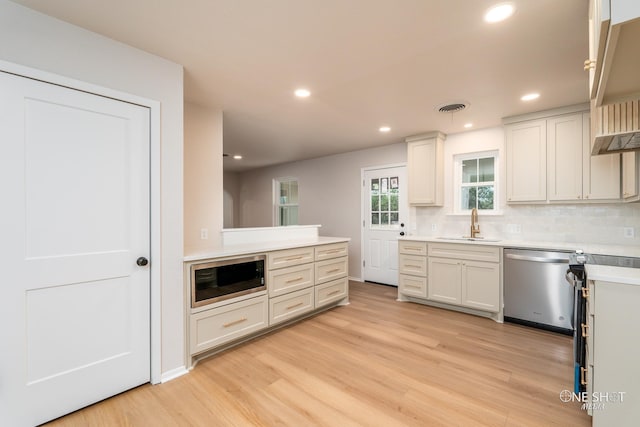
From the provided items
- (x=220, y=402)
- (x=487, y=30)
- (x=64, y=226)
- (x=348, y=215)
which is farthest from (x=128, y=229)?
(x=348, y=215)

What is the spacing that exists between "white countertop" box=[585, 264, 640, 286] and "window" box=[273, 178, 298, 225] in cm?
545

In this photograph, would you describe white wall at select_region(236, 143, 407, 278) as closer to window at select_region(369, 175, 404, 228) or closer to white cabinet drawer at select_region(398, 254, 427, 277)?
window at select_region(369, 175, 404, 228)

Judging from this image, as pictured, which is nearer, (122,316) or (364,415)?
(364,415)

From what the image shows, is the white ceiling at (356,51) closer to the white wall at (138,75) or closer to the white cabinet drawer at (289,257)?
the white wall at (138,75)

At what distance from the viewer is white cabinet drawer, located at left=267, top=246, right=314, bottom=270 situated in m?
2.93

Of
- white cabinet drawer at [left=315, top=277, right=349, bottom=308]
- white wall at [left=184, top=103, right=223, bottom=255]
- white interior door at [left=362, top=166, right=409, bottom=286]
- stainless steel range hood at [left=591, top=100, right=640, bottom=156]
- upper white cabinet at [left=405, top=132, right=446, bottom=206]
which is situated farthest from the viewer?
white interior door at [left=362, top=166, right=409, bottom=286]

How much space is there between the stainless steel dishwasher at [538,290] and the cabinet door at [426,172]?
1285 millimetres

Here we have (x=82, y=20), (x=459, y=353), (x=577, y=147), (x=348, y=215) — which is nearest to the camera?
(x=82, y=20)

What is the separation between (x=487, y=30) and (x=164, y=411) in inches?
125

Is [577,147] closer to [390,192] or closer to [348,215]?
[390,192]

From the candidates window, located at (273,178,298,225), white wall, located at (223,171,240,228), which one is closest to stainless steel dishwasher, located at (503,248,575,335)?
window, located at (273,178,298,225)

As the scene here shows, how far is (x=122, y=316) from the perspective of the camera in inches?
77.9

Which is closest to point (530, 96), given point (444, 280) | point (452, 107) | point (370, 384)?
point (452, 107)

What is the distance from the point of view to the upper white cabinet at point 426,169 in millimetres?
4188
